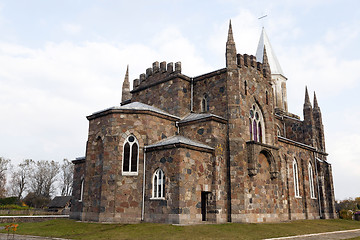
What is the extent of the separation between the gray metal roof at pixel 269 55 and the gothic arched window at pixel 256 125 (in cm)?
2194

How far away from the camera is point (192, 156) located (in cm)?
2169

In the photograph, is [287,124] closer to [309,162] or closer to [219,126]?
[309,162]

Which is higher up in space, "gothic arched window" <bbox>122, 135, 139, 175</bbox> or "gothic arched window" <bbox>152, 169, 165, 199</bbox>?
"gothic arched window" <bbox>122, 135, 139, 175</bbox>

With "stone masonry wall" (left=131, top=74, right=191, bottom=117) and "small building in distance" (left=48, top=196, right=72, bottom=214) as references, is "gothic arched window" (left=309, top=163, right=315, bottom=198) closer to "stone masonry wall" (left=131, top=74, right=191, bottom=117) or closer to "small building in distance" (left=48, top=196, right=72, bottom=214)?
"stone masonry wall" (left=131, top=74, right=191, bottom=117)

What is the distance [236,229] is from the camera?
764 inches

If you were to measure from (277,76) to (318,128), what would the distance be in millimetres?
11409

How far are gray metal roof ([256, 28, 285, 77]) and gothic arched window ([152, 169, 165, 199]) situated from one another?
106ft

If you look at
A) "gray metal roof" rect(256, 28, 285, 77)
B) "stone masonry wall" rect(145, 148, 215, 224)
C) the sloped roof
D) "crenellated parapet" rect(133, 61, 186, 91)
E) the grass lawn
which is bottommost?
the grass lawn

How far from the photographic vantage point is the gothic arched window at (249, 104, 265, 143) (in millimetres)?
26667

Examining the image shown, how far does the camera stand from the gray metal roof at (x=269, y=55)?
157 ft

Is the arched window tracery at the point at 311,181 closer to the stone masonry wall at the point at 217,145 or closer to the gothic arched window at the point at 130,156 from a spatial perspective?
the stone masonry wall at the point at 217,145

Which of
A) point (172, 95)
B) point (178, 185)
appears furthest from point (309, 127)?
point (178, 185)

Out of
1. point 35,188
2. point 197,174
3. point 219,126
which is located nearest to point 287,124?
point 219,126

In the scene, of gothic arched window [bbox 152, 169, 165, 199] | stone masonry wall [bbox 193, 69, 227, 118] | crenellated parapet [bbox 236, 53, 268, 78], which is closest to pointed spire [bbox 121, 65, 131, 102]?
stone masonry wall [bbox 193, 69, 227, 118]
